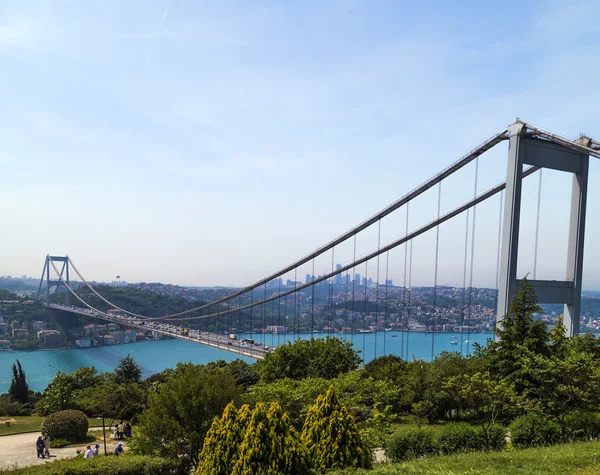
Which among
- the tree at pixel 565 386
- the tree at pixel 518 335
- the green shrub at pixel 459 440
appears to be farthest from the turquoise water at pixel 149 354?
the green shrub at pixel 459 440

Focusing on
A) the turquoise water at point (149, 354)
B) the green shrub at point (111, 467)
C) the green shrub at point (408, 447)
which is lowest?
the turquoise water at point (149, 354)

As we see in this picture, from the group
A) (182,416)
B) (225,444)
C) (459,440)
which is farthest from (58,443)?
(459,440)

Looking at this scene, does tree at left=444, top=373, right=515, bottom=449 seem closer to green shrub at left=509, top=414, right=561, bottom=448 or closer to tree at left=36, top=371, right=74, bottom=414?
green shrub at left=509, top=414, right=561, bottom=448

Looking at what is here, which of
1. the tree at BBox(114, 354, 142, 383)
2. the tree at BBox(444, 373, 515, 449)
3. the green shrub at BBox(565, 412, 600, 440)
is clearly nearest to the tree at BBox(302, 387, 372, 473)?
the tree at BBox(444, 373, 515, 449)

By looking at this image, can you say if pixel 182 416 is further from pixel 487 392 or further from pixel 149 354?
pixel 149 354

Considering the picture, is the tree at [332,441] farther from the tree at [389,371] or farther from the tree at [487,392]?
the tree at [389,371]

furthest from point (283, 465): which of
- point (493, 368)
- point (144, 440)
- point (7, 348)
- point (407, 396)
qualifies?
point (7, 348)
